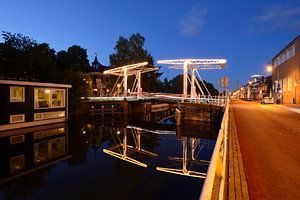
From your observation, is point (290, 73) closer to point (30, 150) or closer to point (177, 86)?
point (30, 150)

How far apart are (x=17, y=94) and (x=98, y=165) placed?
1206cm

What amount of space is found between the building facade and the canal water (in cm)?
118

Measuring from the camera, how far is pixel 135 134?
22875 mm

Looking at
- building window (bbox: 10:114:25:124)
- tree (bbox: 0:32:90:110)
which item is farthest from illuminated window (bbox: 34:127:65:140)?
tree (bbox: 0:32:90:110)

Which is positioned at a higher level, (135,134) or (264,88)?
(264,88)

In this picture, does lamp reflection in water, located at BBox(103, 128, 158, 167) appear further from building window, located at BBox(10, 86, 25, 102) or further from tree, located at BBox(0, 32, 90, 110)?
tree, located at BBox(0, 32, 90, 110)

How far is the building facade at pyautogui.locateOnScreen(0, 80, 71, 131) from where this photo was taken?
18.9 meters

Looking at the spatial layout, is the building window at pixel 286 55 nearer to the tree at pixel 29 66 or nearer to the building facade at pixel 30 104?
the tree at pixel 29 66

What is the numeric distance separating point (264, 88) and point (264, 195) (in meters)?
84.2

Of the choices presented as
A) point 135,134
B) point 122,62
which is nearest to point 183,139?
point 135,134

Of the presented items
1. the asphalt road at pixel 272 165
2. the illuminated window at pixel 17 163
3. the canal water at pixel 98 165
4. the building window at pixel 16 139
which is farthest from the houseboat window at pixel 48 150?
the asphalt road at pixel 272 165

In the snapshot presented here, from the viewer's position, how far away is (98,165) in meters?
12.6

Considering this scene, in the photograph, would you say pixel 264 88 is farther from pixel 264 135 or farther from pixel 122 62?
pixel 264 135

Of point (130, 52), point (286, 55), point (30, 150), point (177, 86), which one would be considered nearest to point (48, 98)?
point (30, 150)
